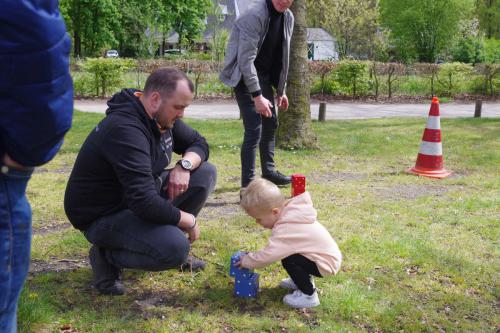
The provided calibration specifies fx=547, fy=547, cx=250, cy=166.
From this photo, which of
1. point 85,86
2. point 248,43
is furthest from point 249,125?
point 85,86

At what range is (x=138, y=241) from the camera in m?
2.96

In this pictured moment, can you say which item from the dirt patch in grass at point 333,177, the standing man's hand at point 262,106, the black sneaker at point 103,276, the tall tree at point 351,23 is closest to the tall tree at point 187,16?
the tall tree at point 351,23

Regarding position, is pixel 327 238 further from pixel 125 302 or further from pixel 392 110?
pixel 392 110

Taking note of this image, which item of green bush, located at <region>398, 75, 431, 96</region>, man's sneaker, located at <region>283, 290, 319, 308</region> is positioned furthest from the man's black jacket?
green bush, located at <region>398, 75, 431, 96</region>

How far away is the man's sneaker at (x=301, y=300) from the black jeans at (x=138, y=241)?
0.65m

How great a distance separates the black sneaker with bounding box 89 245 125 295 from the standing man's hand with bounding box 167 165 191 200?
0.53 metres

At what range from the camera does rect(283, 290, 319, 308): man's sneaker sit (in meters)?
3.09

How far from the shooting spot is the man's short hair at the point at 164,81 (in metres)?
2.91

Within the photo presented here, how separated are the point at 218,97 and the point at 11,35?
18.6 meters

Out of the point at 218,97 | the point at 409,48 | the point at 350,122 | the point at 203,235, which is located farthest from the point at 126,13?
the point at 203,235

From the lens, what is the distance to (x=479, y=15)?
52.8 m

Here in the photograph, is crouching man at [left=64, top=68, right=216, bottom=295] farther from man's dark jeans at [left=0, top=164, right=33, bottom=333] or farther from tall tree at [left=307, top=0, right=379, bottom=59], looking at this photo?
tall tree at [left=307, top=0, right=379, bottom=59]

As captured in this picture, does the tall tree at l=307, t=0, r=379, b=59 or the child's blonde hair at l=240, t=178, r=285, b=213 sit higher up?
the tall tree at l=307, t=0, r=379, b=59

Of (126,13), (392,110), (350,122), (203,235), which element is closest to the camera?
(203,235)
